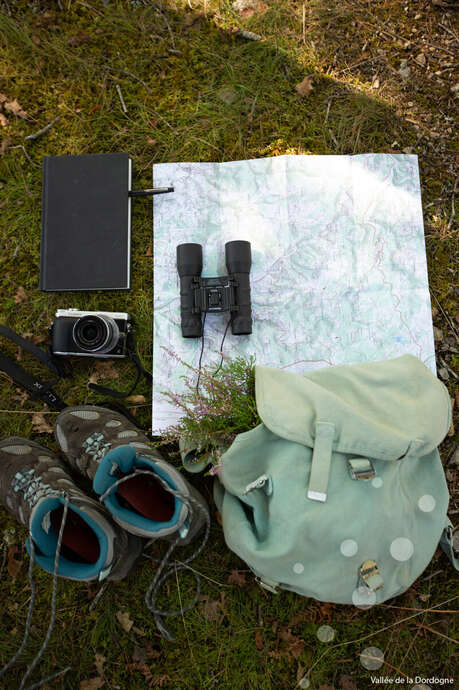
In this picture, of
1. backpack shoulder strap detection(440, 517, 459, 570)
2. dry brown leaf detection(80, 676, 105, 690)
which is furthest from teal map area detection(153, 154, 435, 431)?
dry brown leaf detection(80, 676, 105, 690)

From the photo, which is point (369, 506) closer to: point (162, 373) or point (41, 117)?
point (162, 373)

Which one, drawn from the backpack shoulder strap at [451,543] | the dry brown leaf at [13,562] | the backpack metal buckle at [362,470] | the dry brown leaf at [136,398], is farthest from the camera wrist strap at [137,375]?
the backpack shoulder strap at [451,543]

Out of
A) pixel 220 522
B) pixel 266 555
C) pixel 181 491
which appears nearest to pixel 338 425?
pixel 266 555

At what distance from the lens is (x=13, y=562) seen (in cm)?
Result: 210

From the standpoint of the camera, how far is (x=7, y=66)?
2303mm

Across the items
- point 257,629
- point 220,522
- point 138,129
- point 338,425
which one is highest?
point 138,129

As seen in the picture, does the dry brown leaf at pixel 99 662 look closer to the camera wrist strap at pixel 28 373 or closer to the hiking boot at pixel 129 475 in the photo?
the hiking boot at pixel 129 475

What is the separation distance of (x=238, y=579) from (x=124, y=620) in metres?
0.57

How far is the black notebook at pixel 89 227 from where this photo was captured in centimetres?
218

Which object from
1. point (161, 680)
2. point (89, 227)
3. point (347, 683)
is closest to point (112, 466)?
point (161, 680)

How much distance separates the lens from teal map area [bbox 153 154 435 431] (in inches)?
85.8

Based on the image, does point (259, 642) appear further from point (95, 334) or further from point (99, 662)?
point (95, 334)

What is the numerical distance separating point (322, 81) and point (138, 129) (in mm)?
993

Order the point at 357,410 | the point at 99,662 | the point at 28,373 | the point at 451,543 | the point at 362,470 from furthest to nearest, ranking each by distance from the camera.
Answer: the point at 28,373 < the point at 99,662 < the point at 451,543 < the point at 357,410 < the point at 362,470
